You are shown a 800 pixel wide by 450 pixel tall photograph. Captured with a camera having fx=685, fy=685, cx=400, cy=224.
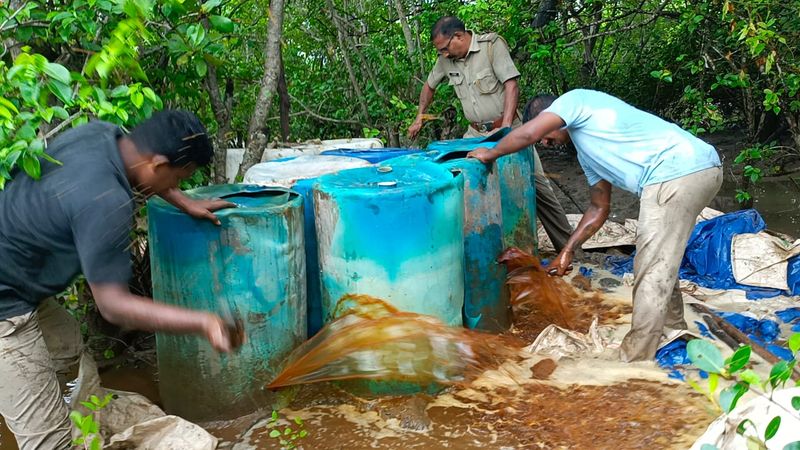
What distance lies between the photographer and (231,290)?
3064 millimetres

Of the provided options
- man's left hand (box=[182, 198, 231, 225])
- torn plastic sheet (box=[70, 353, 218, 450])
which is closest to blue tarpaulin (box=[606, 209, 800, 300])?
man's left hand (box=[182, 198, 231, 225])

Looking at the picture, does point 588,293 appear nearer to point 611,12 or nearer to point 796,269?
point 796,269

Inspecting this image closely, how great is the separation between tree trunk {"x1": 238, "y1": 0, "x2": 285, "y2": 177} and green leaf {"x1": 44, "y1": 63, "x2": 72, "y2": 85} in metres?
2.20

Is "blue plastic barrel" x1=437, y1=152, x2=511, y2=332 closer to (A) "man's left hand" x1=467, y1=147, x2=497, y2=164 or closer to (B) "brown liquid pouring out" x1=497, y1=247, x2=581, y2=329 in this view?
(A) "man's left hand" x1=467, y1=147, x2=497, y2=164

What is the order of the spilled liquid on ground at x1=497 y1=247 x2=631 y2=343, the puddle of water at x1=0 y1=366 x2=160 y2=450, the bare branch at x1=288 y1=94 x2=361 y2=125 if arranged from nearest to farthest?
1. the puddle of water at x1=0 y1=366 x2=160 y2=450
2. the spilled liquid on ground at x1=497 y1=247 x2=631 y2=343
3. the bare branch at x1=288 y1=94 x2=361 y2=125

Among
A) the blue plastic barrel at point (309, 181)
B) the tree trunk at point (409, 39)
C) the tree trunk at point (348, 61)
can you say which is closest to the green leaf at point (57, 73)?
the blue plastic barrel at point (309, 181)

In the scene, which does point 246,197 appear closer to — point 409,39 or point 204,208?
point 204,208

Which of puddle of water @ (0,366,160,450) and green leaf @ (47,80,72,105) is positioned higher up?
green leaf @ (47,80,72,105)

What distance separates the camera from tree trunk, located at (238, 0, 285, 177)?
446 centimetres

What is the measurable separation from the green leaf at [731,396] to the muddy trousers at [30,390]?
2216 millimetres

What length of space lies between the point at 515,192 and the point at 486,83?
1.48m

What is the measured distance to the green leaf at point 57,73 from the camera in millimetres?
2285

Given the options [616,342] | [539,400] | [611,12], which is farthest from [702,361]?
[611,12]

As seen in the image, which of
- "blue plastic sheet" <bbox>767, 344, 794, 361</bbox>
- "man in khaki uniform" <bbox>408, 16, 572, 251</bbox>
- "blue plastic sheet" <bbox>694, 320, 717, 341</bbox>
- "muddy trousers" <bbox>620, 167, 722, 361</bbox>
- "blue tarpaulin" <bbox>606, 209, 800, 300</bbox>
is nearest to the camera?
"muddy trousers" <bbox>620, 167, 722, 361</bbox>
